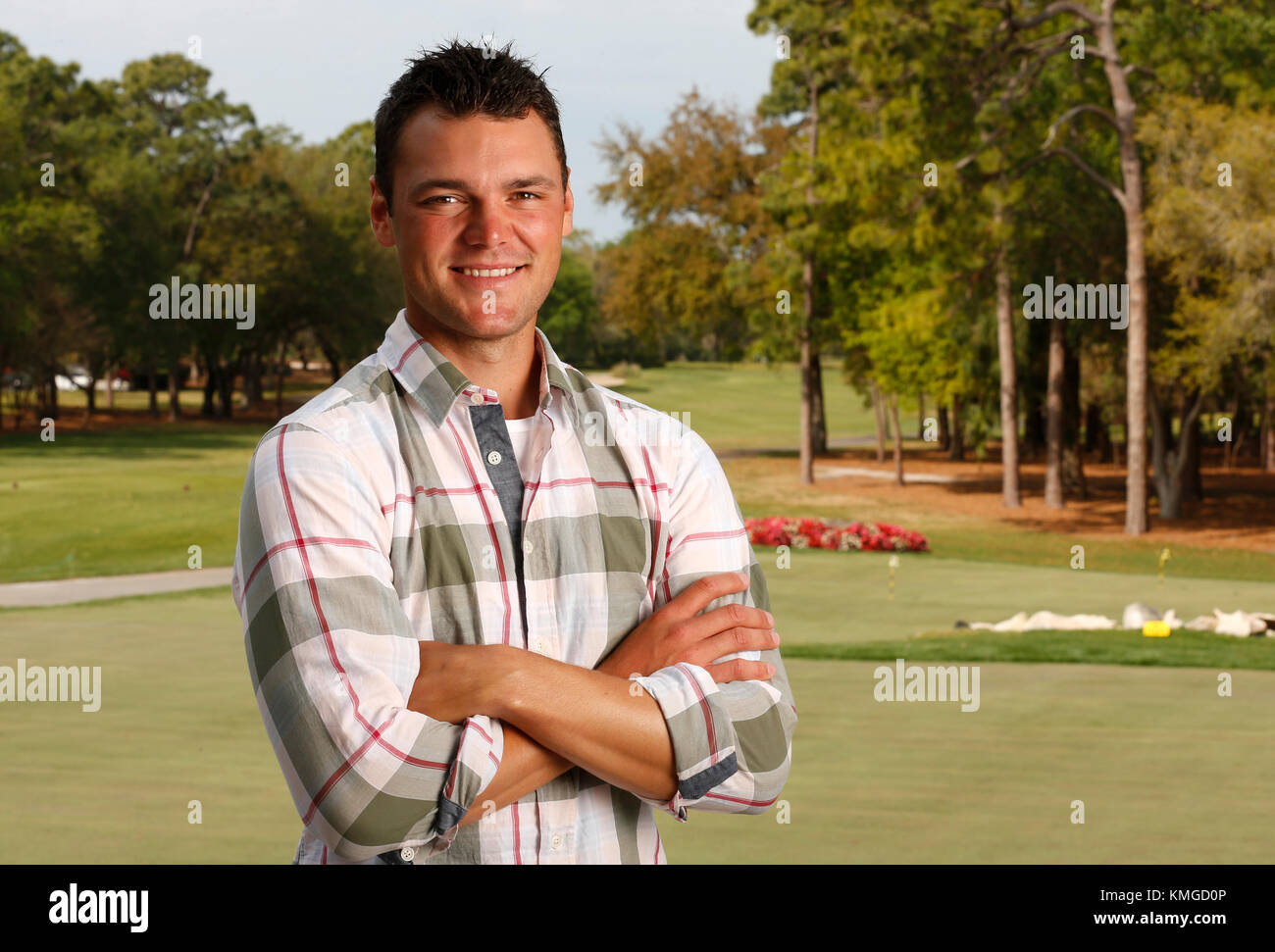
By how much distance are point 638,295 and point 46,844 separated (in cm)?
4592

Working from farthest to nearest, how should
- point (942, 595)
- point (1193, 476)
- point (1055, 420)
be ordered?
point (1193, 476) < point (1055, 420) < point (942, 595)

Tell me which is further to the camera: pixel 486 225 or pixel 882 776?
pixel 882 776

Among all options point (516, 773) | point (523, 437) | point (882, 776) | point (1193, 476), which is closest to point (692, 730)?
point (516, 773)

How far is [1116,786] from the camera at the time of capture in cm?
649

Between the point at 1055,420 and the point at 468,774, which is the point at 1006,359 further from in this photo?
the point at 468,774

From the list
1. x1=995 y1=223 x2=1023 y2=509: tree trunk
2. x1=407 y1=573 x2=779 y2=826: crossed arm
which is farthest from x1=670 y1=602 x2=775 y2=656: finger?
x1=995 y1=223 x2=1023 y2=509: tree trunk

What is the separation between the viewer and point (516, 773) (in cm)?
225

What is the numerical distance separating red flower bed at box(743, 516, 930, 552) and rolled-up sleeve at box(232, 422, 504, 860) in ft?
67.5

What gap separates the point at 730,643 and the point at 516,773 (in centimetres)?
48

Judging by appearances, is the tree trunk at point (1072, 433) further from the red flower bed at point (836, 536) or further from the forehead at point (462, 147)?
the forehead at point (462, 147)

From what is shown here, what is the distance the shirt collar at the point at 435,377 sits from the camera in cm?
236

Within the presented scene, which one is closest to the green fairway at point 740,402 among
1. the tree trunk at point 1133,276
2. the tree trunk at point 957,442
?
the tree trunk at point 957,442
